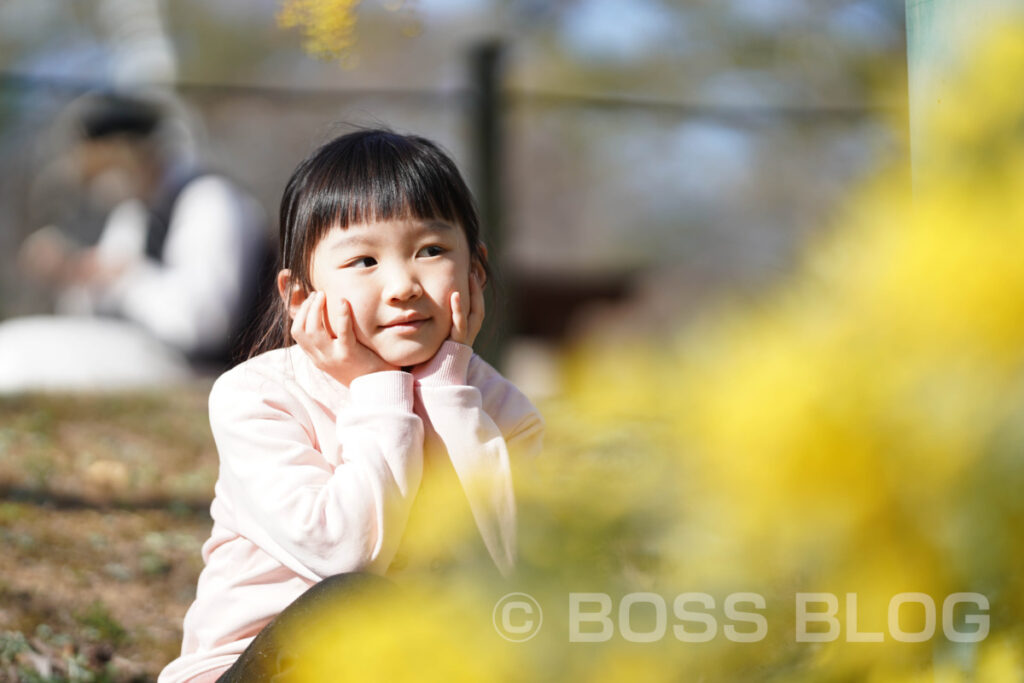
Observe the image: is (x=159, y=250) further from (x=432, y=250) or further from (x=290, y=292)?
(x=432, y=250)

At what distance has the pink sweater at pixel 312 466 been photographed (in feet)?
3.78

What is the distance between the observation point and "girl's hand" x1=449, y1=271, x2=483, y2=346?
128cm

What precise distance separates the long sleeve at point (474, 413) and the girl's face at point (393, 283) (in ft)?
0.10

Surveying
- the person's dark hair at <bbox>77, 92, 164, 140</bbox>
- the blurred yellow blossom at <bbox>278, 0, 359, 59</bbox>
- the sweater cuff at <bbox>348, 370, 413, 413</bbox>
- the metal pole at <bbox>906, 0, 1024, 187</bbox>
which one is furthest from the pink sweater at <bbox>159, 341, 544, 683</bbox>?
the person's dark hair at <bbox>77, 92, 164, 140</bbox>

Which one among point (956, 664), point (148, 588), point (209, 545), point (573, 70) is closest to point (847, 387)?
point (956, 664)

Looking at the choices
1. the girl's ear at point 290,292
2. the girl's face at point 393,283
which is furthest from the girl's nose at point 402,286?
the girl's ear at point 290,292

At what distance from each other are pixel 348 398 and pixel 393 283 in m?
0.15

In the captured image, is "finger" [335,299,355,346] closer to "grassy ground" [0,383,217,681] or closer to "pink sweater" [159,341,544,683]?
"pink sweater" [159,341,544,683]

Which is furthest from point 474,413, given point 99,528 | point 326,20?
point 99,528

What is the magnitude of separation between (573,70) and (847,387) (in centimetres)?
758

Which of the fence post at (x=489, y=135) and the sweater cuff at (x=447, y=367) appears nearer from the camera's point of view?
the sweater cuff at (x=447, y=367)

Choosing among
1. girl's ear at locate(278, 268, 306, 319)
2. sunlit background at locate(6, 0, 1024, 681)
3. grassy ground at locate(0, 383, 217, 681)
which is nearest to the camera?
sunlit background at locate(6, 0, 1024, 681)

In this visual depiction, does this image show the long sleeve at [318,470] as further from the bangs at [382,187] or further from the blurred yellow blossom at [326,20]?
the blurred yellow blossom at [326,20]

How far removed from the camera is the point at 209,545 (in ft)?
4.55
